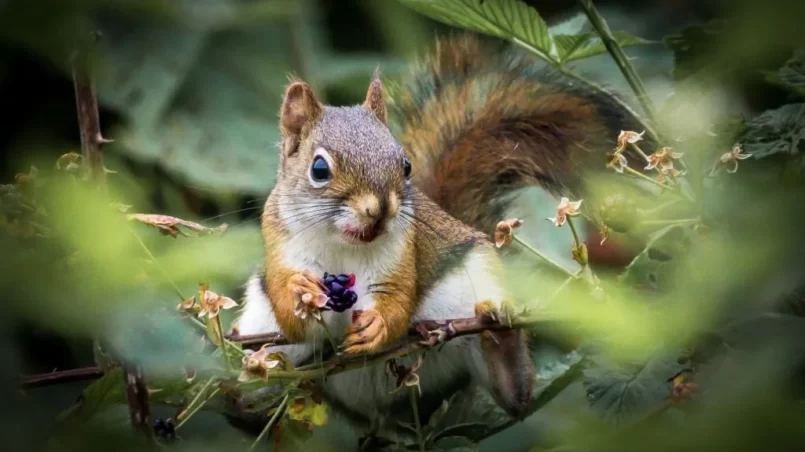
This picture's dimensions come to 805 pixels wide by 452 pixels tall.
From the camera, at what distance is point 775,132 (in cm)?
78

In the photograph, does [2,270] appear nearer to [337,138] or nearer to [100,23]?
[100,23]

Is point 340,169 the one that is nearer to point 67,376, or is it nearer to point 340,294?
point 340,294

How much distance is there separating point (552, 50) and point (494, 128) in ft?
0.92

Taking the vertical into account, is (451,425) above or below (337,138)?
below

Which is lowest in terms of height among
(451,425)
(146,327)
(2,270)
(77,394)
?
(451,425)

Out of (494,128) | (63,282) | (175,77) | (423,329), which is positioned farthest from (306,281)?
(175,77)

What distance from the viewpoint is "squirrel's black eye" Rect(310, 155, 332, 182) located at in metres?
1.04

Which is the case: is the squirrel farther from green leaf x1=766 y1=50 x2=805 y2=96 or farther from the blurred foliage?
green leaf x1=766 y1=50 x2=805 y2=96

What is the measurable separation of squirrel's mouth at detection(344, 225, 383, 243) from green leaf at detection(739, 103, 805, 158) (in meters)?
0.39

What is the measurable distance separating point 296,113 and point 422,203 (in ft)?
0.67

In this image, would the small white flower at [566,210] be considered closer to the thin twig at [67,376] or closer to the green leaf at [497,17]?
the green leaf at [497,17]

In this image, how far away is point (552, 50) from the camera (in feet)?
3.47

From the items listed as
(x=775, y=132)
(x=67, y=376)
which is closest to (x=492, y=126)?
(x=775, y=132)

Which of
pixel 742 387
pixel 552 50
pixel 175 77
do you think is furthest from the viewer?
pixel 175 77
